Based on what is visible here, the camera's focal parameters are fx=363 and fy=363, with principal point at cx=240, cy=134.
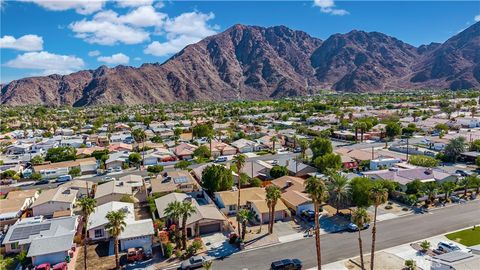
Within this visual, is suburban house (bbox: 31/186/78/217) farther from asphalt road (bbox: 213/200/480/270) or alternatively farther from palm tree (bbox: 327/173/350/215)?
palm tree (bbox: 327/173/350/215)

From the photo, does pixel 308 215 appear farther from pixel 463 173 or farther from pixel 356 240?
pixel 463 173

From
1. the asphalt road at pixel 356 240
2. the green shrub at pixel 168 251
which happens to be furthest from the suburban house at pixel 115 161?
the asphalt road at pixel 356 240

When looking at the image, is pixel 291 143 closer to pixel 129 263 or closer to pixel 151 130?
pixel 151 130

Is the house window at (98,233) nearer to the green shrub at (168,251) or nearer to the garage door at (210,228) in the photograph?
the green shrub at (168,251)

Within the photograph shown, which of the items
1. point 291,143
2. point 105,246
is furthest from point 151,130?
point 105,246

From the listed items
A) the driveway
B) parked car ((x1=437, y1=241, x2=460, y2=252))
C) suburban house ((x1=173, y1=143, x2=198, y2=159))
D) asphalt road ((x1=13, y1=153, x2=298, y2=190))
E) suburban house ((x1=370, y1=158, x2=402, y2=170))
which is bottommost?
the driveway

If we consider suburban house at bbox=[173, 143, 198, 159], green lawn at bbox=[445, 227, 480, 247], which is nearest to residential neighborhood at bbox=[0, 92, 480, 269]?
suburban house at bbox=[173, 143, 198, 159]
